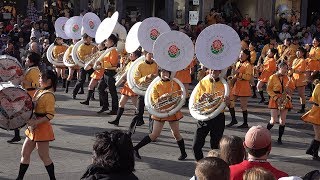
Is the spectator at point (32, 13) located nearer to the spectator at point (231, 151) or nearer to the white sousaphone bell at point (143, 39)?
the white sousaphone bell at point (143, 39)

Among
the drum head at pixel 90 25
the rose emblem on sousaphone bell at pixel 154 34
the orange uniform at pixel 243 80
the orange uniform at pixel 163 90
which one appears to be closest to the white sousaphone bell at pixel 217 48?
the orange uniform at pixel 163 90

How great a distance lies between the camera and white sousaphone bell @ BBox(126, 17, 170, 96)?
1023 cm

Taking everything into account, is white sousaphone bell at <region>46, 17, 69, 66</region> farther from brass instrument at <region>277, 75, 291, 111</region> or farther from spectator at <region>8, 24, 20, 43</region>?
brass instrument at <region>277, 75, 291, 111</region>

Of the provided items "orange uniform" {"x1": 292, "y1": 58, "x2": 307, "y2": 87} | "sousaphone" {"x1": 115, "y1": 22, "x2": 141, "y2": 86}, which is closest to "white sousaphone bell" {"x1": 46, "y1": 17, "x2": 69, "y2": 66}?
"sousaphone" {"x1": 115, "y1": 22, "x2": 141, "y2": 86}

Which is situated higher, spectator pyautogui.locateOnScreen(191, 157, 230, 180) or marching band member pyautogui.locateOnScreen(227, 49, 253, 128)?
spectator pyautogui.locateOnScreen(191, 157, 230, 180)

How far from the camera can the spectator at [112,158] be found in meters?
3.93

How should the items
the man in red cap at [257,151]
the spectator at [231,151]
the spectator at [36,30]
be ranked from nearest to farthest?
the man in red cap at [257,151], the spectator at [231,151], the spectator at [36,30]

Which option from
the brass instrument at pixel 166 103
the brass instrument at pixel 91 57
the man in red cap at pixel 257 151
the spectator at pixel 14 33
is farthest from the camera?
the spectator at pixel 14 33

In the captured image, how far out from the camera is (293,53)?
17891 mm

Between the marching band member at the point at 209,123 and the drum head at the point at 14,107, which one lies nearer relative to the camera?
the drum head at the point at 14,107

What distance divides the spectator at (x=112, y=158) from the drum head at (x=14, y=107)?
11.4 feet

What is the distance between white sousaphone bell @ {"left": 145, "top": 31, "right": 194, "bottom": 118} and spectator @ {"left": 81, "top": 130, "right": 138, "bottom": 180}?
4.78 metres

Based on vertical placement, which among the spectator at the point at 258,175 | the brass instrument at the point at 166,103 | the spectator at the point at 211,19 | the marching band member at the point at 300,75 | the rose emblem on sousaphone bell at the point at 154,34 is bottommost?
the marching band member at the point at 300,75

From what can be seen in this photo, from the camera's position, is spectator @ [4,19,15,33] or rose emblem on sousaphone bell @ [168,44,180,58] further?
spectator @ [4,19,15,33]
